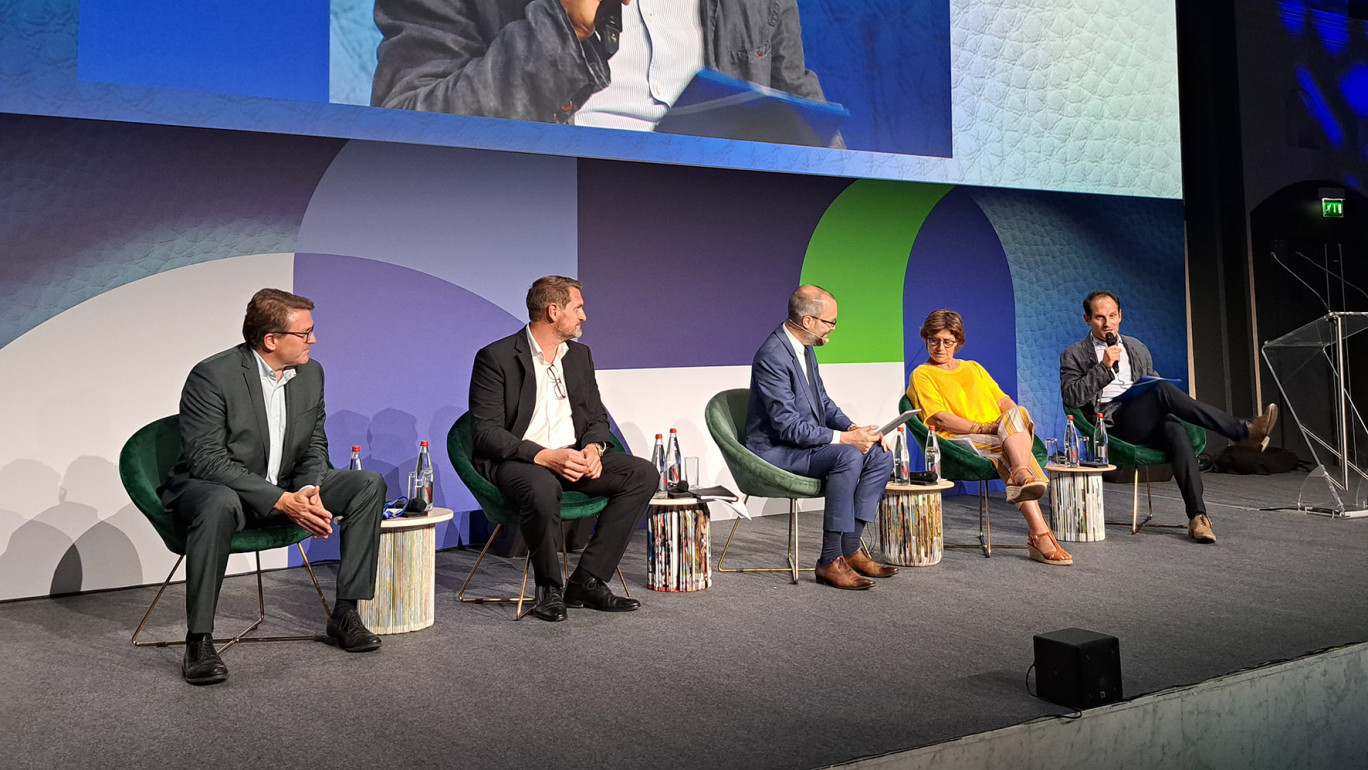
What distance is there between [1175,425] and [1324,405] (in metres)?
1.34

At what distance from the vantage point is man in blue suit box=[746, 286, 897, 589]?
4105mm

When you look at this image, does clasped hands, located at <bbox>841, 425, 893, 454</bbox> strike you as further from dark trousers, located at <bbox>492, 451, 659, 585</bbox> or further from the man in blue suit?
dark trousers, located at <bbox>492, 451, 659, 585</bbox>

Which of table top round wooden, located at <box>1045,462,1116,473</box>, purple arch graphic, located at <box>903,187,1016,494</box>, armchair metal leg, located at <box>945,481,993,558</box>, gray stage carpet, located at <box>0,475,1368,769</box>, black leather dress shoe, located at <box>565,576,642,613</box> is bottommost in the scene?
gray stage carpet, located at <box>0,475,1368,769</box>

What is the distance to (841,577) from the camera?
405cm

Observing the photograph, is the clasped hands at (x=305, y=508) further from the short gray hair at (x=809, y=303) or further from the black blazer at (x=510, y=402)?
the short gray hair at (x=809, y=303)

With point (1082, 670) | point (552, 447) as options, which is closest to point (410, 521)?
point (552, 447)

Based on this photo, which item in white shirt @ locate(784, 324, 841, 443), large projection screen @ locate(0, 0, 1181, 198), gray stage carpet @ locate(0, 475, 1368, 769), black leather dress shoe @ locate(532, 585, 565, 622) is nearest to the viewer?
gray stage carpet @ locate(0, 475, 1368, 769)

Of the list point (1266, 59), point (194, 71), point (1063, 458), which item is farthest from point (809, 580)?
point (1266, 59)

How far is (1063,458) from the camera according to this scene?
17.2 ft

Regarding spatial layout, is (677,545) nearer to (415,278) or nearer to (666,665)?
(666,665)

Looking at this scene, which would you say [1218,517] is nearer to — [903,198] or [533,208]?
[903,198]

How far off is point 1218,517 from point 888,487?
230cm

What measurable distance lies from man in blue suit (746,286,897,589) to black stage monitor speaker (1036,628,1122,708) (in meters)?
1.45

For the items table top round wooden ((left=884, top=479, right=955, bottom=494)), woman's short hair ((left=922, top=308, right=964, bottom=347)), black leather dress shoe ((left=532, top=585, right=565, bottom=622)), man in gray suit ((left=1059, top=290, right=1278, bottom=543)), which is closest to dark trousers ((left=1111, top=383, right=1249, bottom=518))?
man in gray suit ((left=1059, top=290, right=1278, bottom=543))
